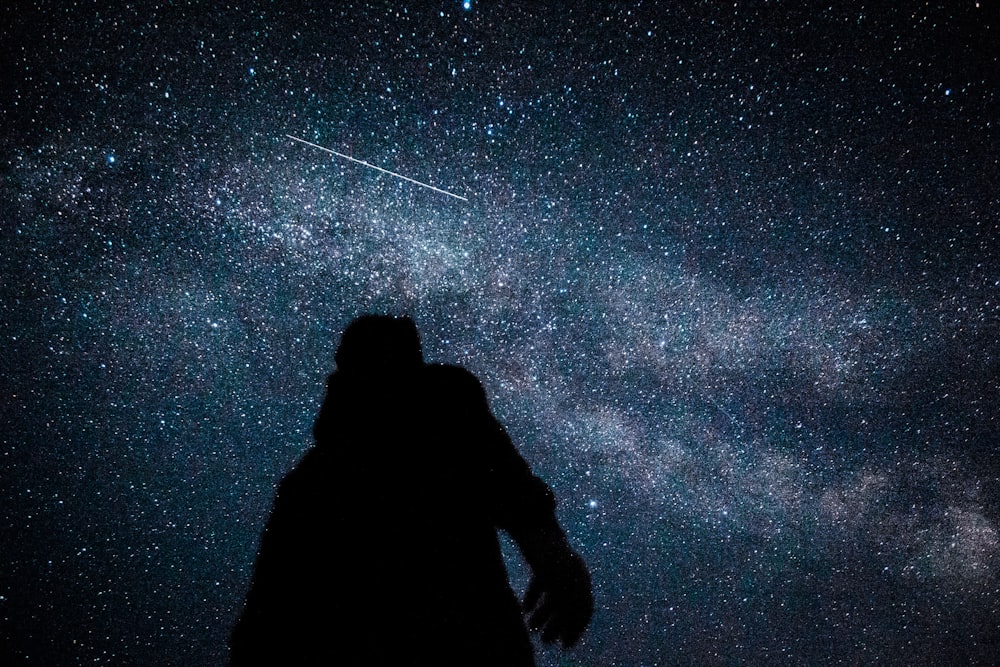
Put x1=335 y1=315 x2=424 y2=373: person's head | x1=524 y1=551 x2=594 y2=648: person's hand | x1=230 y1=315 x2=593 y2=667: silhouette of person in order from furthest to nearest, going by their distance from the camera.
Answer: x1=335 y1=315 x2=424 y2=373: person's head
x1=524 y1=551 x2=594 y2=648: person's hand
x1=230 y1=315 x2=593 y2=667: silhouette of person

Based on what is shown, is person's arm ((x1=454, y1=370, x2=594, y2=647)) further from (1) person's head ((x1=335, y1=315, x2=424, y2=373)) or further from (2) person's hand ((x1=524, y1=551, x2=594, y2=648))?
(1) person's head ((x1=335, y1=315, x2=424, y2=373))

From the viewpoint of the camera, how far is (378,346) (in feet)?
4.15

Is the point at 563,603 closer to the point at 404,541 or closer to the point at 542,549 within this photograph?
the point at 542,549

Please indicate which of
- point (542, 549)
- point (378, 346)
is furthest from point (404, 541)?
point (378, 346)

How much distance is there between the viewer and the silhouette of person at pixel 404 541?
3.06 feet

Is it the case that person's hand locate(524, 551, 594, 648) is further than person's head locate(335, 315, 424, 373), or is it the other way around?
person's head locate(335, 315, 424, 373)

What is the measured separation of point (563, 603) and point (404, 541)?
1.16 feet

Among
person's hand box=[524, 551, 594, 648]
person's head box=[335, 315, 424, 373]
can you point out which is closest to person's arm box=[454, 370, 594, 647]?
person's hand box=[524, 551, 594, 648]

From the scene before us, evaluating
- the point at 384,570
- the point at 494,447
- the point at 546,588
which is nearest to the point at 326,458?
the point at 384,570

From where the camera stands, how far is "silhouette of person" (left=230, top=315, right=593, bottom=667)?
0.93 metres

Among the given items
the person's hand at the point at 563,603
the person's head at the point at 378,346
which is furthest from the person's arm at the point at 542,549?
the person's head at the point at 378,346

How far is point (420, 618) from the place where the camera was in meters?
0.95

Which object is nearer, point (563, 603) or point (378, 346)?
point (563, 603)

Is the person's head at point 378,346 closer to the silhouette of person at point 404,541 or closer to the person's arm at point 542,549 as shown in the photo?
the silhouette of person at point 404,541
